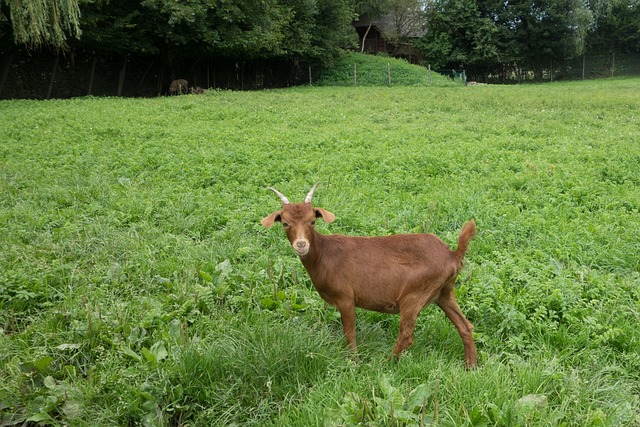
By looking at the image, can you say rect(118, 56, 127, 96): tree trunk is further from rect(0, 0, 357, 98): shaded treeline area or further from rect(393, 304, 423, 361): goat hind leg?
rect(393, 304, 423, 361): goat hind leg

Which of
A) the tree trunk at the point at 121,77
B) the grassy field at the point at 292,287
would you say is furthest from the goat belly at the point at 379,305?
the tree trunk at the point at 121,77

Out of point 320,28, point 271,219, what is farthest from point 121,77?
point 271,219

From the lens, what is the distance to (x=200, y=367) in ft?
10.6

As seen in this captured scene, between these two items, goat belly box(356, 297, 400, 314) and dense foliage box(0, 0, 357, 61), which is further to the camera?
dense foliage box(0, 0, 357, 61)

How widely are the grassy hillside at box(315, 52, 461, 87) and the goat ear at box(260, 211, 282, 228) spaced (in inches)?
1112

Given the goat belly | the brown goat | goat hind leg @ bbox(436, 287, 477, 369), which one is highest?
the brown goat

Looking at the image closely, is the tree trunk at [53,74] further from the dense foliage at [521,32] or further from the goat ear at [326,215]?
the dense foliage at [521,32]

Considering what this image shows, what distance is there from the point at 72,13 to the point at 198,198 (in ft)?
22.5

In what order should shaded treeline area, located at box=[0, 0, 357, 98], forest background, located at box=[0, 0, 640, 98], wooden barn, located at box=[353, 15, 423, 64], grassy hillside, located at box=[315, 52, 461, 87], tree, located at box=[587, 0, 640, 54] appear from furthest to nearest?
wooden barn, located at box=[353, 15, 423, 64] < tree, located at box=[587, 0, 640, 54] < grassy hillside, located at box=[315, 52, 461, 87] < shaded treeline area, located at box=[0, 0, 357, 98] < forest background, located at box=[0, 0, 640, 98]

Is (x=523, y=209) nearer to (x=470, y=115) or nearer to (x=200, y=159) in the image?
(x=200, y=159)

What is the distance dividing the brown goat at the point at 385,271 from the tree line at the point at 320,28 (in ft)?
30.6

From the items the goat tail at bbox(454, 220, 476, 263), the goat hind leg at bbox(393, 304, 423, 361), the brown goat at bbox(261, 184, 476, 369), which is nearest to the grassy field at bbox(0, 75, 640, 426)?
the goat hind leg at bbox(393, 304, 423, 361)

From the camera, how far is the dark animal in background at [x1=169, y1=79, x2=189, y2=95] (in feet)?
89.0

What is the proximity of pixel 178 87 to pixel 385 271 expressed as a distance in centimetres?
2574
